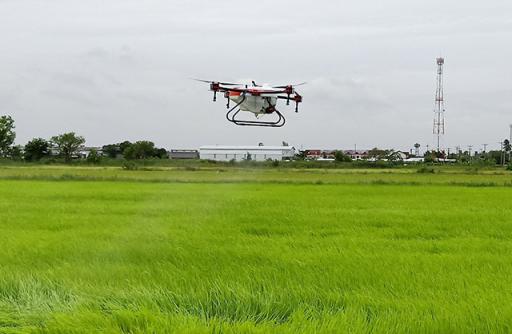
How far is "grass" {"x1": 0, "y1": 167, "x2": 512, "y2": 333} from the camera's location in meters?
4.25

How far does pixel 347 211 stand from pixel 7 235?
7.94 metres

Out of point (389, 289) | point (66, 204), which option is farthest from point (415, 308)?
point (66, 204)

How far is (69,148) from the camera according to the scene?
797cm

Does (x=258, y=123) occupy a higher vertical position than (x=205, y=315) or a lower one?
higher

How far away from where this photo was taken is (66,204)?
16141 millimetres

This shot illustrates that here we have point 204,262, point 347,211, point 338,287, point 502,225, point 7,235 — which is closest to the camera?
point 338,287

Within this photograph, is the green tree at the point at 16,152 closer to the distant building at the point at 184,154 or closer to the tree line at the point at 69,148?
the tree line at the point at 69,148

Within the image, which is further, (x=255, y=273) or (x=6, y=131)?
(x=6, y=131)

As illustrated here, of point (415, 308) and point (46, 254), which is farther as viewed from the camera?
point (46, 254)

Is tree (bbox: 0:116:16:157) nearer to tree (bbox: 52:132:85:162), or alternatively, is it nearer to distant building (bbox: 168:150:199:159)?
tree (bbox: 52:132:85:162)

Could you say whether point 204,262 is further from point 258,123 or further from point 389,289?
point 258,123

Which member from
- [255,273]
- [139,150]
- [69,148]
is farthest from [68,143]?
[255,273]

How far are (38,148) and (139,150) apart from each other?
323cm

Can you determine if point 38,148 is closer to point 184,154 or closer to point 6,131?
point 6,131
